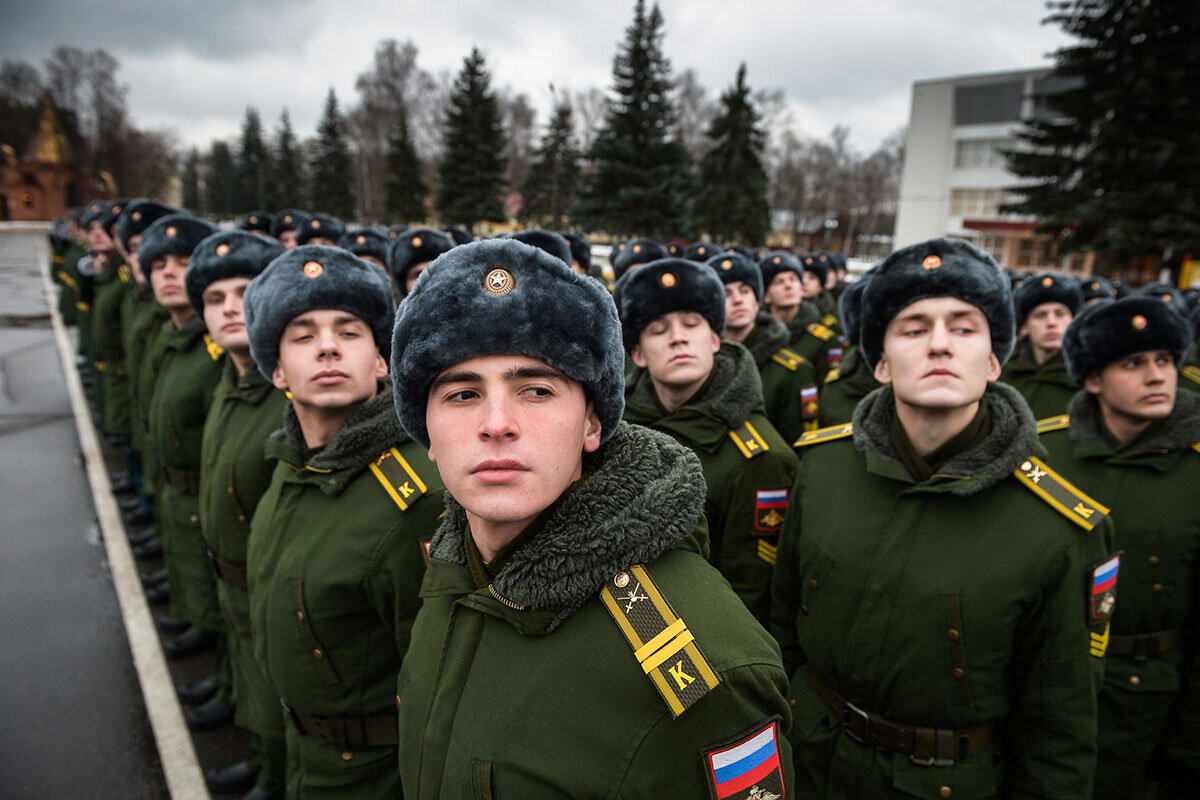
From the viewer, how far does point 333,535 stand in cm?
246

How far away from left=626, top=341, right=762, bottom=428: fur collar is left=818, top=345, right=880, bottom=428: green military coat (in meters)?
2.01

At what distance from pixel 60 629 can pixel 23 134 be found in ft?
296

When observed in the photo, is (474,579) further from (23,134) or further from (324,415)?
(23,134)

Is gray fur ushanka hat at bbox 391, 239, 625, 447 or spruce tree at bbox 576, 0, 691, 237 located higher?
spruce tree at bbox 576, 0, 691, 237

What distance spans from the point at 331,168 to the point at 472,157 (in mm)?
20009

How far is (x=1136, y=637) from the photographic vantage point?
3197 mm

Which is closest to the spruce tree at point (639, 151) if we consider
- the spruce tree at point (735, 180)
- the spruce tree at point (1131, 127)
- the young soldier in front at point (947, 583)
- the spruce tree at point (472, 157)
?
the spruce tree at point (735, 180)

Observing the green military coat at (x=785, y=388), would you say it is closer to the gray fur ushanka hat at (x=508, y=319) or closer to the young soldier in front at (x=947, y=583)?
the young soldier in front at (x=947, y=583)

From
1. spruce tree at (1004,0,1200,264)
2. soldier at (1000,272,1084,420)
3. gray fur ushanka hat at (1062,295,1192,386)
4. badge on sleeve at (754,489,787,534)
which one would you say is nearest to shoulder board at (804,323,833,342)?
soldier at (1000,272,1084,420)

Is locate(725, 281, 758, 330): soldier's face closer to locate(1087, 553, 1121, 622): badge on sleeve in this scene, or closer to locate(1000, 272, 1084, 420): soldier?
locate(1000, 272, 1084, 420): soldier

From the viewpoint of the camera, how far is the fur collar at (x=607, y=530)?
57.1 inches

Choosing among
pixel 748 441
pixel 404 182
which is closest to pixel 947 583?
pixel 748 441

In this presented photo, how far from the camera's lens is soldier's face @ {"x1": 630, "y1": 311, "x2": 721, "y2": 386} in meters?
3.67

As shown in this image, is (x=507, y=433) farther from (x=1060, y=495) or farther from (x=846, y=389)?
(x=846, y=389)
